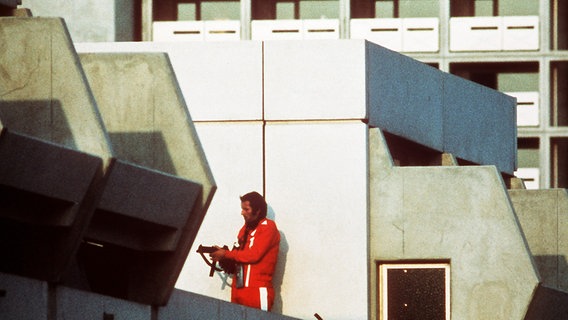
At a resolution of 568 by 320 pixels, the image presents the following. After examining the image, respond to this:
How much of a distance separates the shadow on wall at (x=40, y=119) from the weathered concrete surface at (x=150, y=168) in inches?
22.0

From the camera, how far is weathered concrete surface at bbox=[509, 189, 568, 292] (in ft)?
93.8

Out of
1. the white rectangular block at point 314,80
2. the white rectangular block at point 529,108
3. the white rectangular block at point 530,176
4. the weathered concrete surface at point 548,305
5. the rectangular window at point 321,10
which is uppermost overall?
the rectangular window at point 321,10

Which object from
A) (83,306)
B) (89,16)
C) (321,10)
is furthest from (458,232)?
(321,10)

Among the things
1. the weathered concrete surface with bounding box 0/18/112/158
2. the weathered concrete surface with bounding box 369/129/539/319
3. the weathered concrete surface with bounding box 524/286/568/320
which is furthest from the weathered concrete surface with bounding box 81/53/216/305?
the weathered concrete surface with bounding box 524/286/568/320

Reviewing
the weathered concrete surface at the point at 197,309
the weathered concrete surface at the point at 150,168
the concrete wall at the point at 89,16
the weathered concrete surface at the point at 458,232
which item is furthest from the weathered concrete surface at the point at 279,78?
the concrete wall at the point at 89,16

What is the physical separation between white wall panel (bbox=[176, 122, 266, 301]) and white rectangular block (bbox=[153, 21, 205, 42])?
25156mm

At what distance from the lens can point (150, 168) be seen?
19203mm

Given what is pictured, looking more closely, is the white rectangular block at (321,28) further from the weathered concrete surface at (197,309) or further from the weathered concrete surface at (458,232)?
the weathered concrete surface at (197,309)

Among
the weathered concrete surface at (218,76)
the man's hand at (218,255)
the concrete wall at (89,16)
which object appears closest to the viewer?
the man's hand at (218,255)

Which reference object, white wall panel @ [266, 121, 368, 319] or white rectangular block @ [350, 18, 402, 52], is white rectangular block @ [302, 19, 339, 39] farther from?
white wall panel @ [266, 121, 368, 319]

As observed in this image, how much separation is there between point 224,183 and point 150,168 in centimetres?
382

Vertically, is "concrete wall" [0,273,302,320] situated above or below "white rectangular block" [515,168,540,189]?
below

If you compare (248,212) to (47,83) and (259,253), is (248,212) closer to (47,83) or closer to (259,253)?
(259,253)

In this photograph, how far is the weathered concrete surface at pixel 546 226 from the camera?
28578 mm
